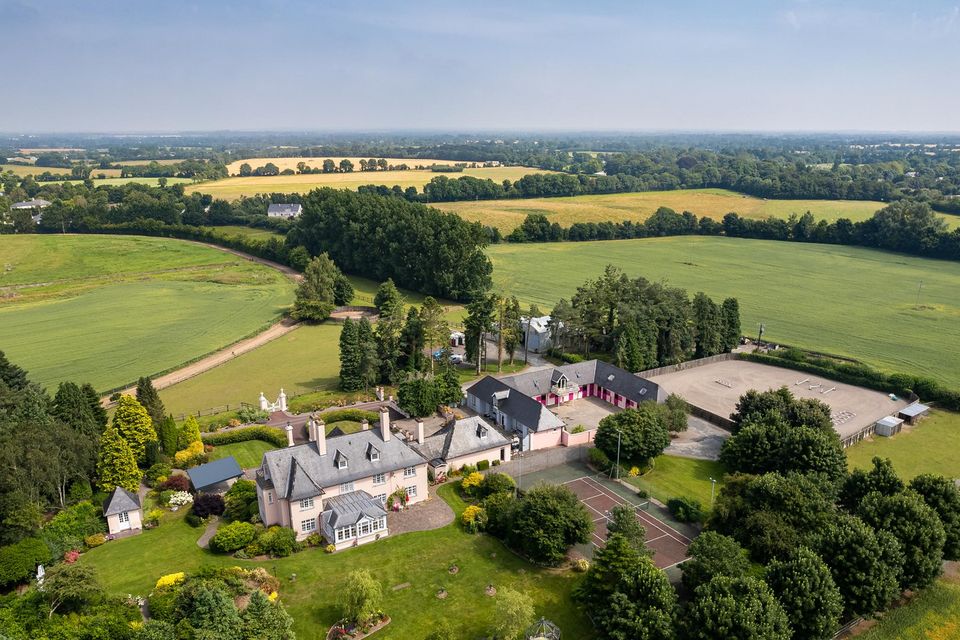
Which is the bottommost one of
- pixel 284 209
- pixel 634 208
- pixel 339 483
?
pixel 339 483

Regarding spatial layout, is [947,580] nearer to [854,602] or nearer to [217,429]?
[854,602]

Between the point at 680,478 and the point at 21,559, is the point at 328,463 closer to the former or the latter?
the point at 21,559

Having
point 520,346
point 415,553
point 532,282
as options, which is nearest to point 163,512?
point 415,553

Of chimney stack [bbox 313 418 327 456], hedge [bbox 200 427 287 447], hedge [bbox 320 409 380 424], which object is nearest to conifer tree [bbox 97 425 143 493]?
hedge [bbox 200 427 287 447]

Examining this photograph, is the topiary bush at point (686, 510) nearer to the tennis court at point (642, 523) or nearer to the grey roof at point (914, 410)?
the tennis court at point (642, 523)

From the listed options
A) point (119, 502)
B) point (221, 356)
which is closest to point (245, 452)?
point (119, 502)

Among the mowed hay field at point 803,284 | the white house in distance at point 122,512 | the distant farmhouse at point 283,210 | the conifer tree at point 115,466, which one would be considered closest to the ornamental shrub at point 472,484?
the white house in distance at point 122,512
